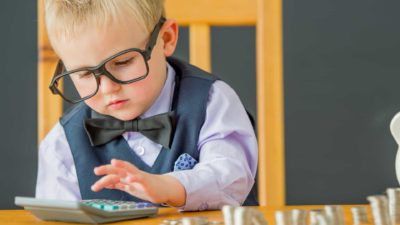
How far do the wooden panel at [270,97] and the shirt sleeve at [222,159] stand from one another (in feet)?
0.33

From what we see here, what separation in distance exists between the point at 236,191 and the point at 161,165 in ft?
0.52

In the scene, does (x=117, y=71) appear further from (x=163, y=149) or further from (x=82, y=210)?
(x=82, y=210)

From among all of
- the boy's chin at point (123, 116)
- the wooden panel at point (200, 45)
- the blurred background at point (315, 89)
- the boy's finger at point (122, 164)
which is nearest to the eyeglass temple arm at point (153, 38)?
the boy's chin at point (123, 116)

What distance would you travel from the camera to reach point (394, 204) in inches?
28.1

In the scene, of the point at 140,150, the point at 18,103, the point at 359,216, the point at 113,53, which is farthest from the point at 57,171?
the point at 18,103

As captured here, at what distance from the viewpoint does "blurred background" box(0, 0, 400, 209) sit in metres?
2.45

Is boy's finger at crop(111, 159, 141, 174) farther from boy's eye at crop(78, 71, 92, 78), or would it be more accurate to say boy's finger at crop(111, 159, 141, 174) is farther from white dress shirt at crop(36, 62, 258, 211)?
boy's eye at crop(78, 71, 92, 78)

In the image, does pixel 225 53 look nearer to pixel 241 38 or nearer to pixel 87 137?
pixel 241 38

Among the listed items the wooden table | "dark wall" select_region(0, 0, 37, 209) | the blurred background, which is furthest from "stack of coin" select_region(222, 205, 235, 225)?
"dark wall" select_region(0, 0, 37, 209)

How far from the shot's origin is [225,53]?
2.45 meters

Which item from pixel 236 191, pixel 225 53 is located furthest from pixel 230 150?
pixel 225 53

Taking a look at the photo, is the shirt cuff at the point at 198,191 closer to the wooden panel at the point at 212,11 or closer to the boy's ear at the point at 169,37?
the boy's ear at the point at 169,37

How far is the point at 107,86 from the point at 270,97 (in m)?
0.35

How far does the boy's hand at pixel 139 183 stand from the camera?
0.81 metres
